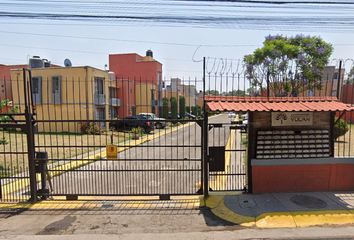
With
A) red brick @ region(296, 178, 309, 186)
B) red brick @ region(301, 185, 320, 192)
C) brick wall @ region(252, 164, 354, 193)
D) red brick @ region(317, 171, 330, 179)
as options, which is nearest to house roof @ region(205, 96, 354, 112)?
brick wall @ region(252, 164, 354, 193)

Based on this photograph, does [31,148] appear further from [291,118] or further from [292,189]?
[292,189]

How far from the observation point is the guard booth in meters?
5.31

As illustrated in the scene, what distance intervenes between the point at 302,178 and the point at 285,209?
1.26 meters

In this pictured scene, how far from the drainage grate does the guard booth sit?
31cm

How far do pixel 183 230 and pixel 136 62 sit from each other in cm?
2947

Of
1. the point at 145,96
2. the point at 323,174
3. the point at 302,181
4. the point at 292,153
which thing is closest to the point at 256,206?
the point at 302,181

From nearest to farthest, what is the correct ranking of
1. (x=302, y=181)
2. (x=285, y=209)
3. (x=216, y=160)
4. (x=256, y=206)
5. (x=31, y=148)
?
(x=285, y=209) → (x=256, y=206) → (x=31, y=148) → (x=216, y=160) → (x=302, y=181)

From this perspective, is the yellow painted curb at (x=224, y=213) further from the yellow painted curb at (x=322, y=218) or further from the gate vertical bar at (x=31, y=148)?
the gate vertical bar at (x=31, y=148)

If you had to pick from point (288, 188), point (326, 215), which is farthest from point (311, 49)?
point (326, 215)

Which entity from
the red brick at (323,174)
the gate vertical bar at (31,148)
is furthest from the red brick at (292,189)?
the gate vertical bar at (31,148)

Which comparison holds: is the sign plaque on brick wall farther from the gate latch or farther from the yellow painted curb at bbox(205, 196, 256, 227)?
the yellow painted curb at bbox(205, 196, 256, 227)

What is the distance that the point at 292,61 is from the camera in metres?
10.7

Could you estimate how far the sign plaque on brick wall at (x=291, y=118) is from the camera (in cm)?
530

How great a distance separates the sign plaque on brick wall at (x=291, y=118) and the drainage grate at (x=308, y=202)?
5.77 ft
